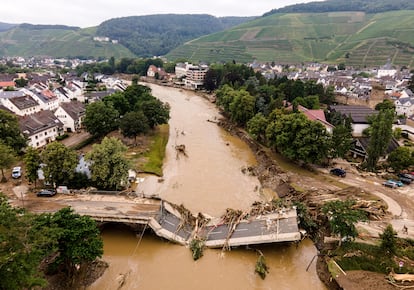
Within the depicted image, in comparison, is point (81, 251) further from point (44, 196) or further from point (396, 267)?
point (396, 267)

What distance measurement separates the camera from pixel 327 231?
26.9 m

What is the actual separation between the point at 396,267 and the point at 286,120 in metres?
22.6

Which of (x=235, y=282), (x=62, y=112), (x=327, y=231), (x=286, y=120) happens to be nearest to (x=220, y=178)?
A: (x=286, y=120)

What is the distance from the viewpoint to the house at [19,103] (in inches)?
2029

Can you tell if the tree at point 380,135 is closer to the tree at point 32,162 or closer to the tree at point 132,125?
the tree at point 132,125

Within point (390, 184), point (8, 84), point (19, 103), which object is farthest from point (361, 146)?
point (8, 84)

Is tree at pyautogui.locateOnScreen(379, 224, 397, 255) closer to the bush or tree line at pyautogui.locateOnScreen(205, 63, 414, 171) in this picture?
tree line at pyautogui.locateOnScreen(205, 63, 414, 171)

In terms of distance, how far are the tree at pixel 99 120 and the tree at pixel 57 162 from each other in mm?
17076

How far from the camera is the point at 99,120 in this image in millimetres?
46125

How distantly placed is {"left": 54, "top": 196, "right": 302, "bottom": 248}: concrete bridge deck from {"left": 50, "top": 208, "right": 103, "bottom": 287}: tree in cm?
581

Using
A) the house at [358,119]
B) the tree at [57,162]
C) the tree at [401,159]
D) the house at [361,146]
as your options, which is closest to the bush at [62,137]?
the tree at [57,162]

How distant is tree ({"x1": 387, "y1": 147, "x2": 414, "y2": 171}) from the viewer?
3516 centimetres

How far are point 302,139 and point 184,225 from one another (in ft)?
63.5

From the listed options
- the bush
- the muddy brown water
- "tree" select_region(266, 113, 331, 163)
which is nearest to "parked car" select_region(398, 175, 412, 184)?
"tree" select_region(266, 113, 331, 163)
